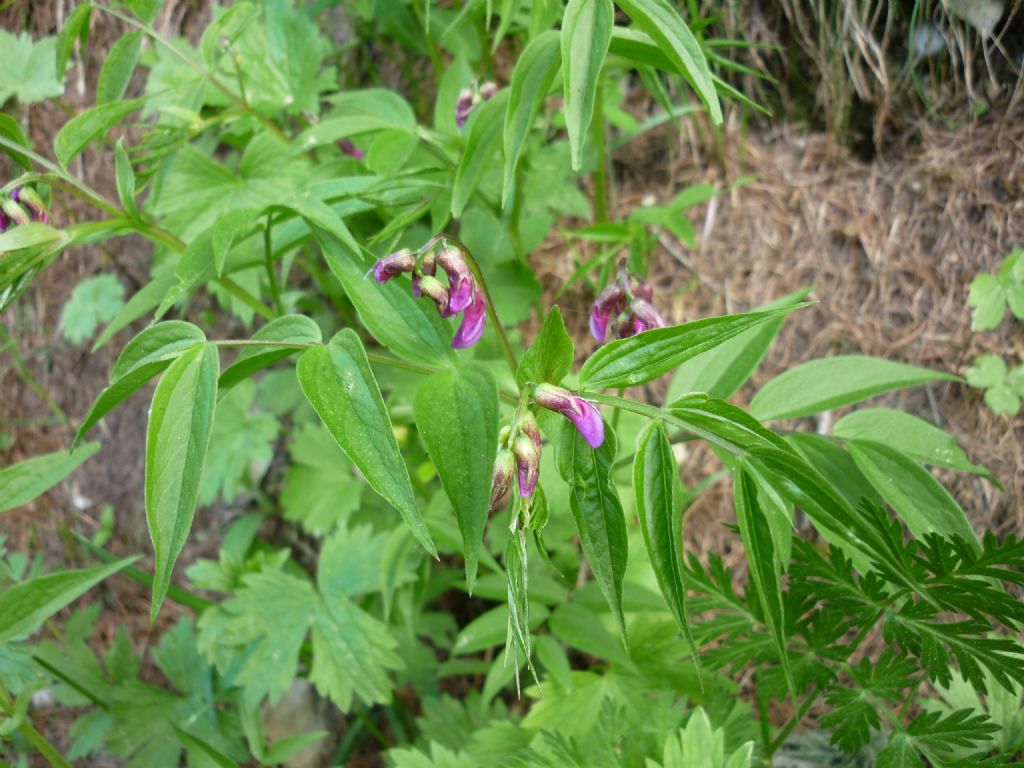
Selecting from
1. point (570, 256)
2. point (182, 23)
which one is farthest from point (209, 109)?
point (570, 256)

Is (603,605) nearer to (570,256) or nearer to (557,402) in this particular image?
(557,402)

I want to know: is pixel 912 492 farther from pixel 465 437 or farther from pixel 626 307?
pixel 465 437

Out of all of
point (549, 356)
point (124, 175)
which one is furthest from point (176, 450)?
point (124, 175)

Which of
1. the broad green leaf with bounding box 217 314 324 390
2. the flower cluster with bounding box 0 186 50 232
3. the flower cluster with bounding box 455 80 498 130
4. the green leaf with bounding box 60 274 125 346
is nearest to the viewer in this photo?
the broad green leaf with bounding box 217 314 324 390

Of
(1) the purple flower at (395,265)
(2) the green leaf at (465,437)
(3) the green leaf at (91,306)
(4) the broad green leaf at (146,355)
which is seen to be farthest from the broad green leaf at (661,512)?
(3) the green leaf at (91,306)

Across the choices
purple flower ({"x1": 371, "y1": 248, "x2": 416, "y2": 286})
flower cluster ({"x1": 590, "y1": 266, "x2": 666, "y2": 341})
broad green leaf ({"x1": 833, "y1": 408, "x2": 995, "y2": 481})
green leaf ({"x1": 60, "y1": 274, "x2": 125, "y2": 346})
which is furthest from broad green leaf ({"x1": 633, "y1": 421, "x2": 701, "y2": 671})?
green leaf ({"x1": 60, "y1": 274, "x2": 125, "y2": 346})

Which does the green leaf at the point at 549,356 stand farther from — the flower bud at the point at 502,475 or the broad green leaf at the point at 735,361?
the broad green leaf at the point at 735,361

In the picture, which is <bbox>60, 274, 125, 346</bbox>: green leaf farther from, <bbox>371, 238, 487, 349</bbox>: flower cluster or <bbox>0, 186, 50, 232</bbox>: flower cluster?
<bbox>371, 238, 487, 349</bbox>: flower cluster
